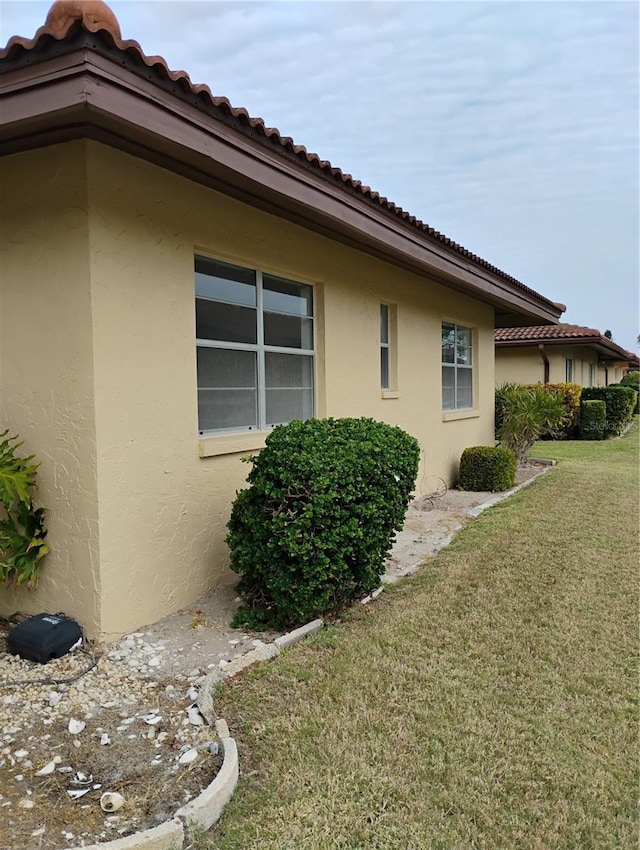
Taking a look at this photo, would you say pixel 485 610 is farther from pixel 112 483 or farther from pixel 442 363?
pixel 442 363

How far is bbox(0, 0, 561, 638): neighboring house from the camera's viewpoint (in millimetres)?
3260

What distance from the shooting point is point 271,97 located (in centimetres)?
852

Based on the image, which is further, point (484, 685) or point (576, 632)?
point (576, 632)

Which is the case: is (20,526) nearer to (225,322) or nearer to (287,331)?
(225,322)

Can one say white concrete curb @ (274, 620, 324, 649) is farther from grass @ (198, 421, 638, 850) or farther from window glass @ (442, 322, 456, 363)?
window glass @ (442, 322, 456, 363)

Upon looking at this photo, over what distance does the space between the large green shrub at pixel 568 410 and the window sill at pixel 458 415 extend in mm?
6788

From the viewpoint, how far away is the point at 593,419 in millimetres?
17750

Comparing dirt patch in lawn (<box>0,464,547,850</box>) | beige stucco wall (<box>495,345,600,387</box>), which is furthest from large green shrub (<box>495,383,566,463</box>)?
beige stucco wall (<box>495,345,600,387</box>)

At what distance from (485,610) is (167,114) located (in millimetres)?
4070

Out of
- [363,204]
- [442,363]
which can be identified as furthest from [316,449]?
[442,363]

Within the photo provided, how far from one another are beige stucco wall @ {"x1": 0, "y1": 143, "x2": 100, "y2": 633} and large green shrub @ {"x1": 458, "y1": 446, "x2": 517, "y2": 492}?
721 centimetres

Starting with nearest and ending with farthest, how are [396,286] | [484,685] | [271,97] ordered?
[484,685]
[396,286]
[271,97]

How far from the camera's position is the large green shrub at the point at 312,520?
3842mm

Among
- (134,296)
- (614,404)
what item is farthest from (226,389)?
(614,404)
